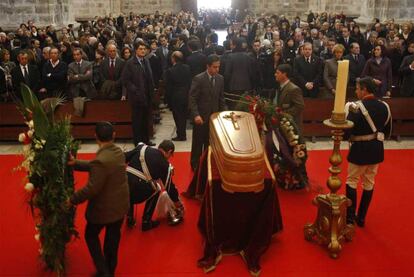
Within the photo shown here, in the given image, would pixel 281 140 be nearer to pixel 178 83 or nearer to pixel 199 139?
pixel 199 139

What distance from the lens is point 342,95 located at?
15.0 ft

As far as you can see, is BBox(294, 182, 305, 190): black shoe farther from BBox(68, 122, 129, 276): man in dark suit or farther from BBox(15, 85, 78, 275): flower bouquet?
BBox(15, 85, 78, 275): flower bouquet

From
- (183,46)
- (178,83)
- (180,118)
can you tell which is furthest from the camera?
(183,46)

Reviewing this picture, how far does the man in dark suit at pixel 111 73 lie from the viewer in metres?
8.77

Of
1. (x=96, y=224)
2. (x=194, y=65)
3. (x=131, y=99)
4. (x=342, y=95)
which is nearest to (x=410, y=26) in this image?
(x=194, y=65)

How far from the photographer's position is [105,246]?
456 cm

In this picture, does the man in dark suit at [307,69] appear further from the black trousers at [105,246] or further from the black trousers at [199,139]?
the black trousers at [105,246]

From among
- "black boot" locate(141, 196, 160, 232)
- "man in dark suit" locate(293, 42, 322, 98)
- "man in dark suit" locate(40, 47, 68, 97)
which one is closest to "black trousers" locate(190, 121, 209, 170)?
"black boot" locate(141, 196, 160, 232)

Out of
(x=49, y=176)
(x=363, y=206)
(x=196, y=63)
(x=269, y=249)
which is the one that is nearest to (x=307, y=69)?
(x=196, y=63)

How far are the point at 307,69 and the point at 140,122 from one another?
127 inches

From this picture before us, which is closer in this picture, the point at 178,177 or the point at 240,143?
the point at 240,143

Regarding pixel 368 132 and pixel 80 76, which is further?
pixel 80 76

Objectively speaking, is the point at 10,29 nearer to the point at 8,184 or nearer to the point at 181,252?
→ the point at 8,184

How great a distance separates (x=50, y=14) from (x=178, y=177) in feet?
31.1
